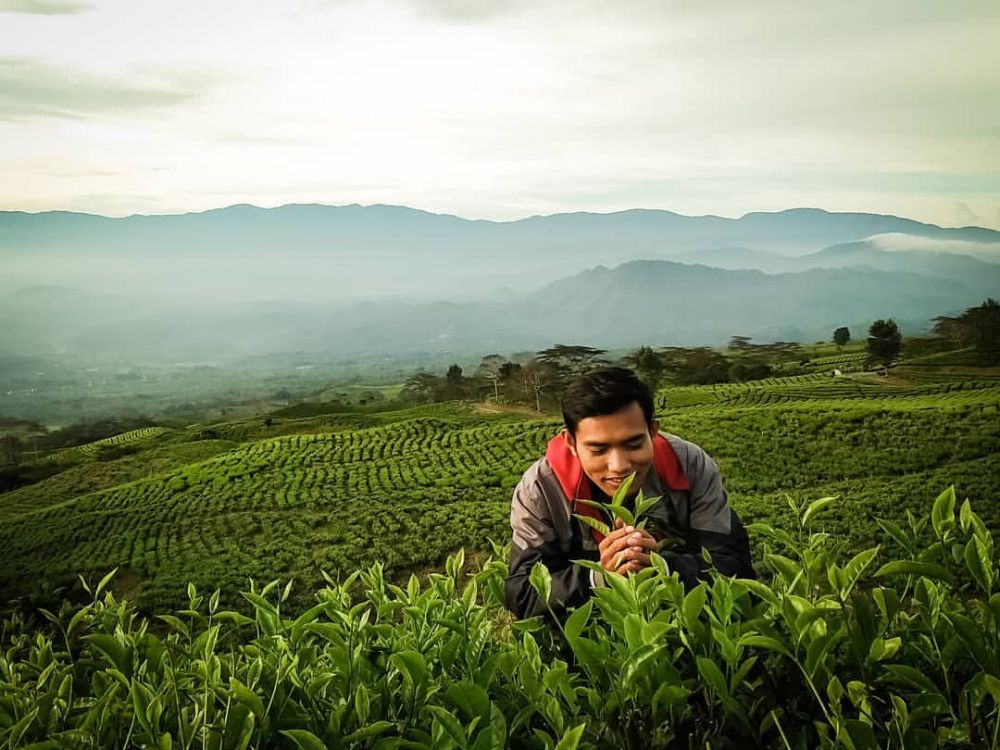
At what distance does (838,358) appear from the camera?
6109mm

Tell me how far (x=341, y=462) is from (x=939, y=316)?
13.9 feet

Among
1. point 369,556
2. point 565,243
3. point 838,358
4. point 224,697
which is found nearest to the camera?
point 224,697

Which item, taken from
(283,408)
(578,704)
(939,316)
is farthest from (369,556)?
(939,316)

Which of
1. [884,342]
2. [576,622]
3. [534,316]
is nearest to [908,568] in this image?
[576,622]

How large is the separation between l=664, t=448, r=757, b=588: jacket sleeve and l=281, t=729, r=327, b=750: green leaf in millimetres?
1041

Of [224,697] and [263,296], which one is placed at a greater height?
[263,296]

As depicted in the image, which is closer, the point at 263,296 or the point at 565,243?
the point at 263,296

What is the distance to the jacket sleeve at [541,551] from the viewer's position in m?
1.38

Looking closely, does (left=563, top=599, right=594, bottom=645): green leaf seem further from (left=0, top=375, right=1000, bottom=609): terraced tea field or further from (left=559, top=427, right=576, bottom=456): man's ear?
(left=0, top=375, right=1000, bottom=609): terraced tea field

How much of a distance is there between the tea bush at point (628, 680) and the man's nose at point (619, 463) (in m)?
0.67

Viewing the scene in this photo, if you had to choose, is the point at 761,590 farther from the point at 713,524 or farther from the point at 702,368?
the point at 702,368

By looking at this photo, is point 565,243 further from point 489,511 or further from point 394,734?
point 394,734

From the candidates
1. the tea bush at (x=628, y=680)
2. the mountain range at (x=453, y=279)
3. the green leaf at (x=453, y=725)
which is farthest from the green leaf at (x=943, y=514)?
the mountain range at (x=453, y=279)

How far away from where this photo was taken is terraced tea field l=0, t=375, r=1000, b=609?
154 inches
